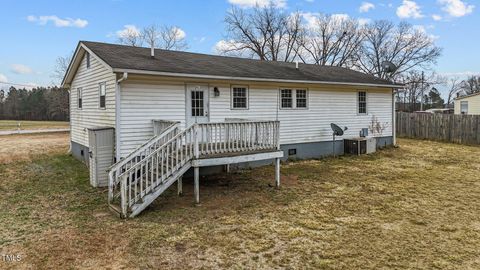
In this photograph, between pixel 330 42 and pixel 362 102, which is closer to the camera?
pixel 362 102

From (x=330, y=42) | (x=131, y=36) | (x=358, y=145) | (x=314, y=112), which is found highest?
(x=131, y=36)

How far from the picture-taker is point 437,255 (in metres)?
4.65

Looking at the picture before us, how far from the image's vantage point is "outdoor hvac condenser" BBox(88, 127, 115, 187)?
29.1 ft

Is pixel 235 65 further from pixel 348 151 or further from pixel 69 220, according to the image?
pixel 69 220

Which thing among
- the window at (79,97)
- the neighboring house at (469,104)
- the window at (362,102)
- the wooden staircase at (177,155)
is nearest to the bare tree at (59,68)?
the window at (79,97)

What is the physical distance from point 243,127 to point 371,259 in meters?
4.39

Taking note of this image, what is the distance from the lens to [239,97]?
36.4 ft

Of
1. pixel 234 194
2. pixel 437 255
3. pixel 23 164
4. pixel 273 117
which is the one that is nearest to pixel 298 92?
pixel 273 117

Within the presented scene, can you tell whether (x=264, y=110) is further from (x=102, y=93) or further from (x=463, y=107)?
(x=463, y=107)

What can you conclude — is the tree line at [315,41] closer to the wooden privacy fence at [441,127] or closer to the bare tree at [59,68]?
the bare tree at [59,68]

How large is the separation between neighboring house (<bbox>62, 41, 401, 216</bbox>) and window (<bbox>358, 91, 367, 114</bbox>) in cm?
4

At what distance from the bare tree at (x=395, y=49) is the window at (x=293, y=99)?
2870 centimetres

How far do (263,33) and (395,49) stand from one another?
1595 centimetres

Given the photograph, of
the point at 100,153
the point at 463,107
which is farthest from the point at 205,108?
the point at 463,107
